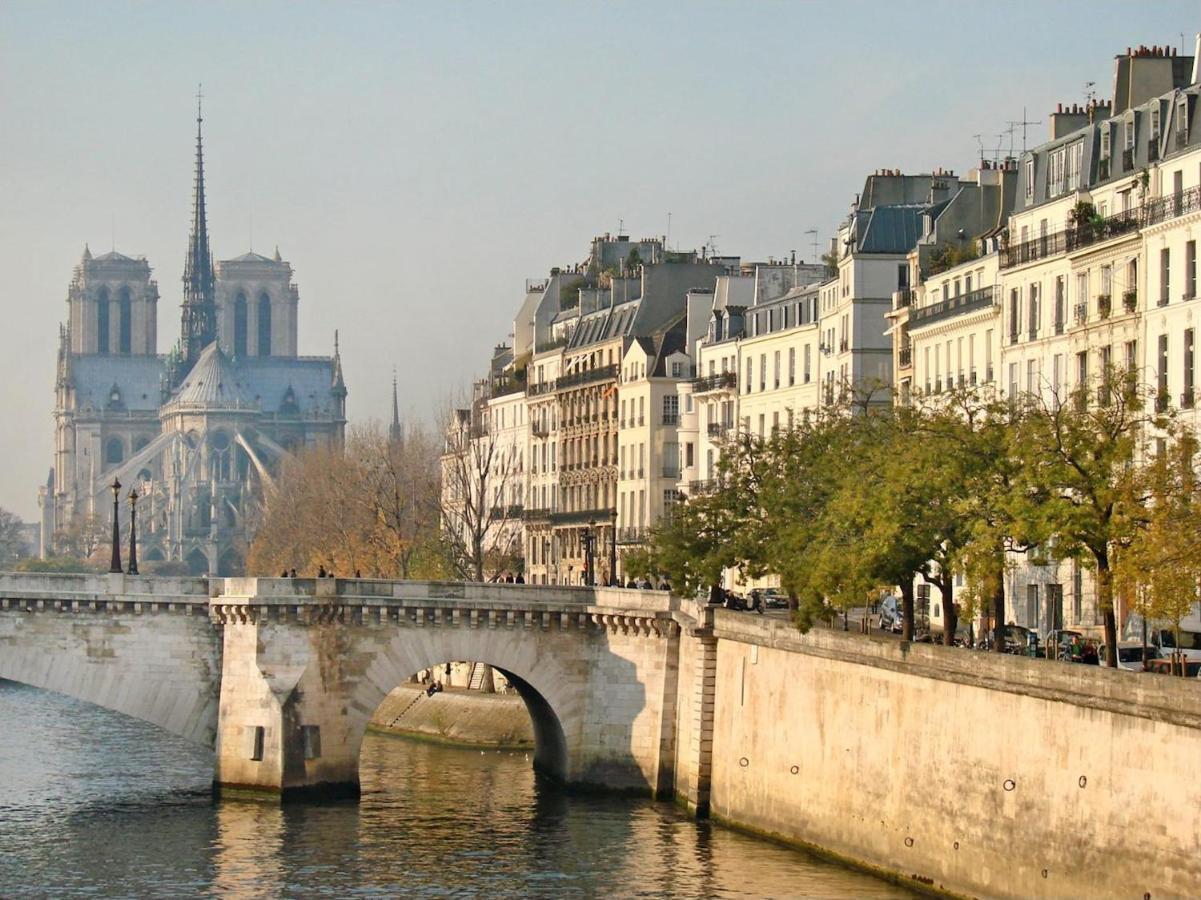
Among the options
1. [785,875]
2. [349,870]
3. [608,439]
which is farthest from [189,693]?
[608,439]

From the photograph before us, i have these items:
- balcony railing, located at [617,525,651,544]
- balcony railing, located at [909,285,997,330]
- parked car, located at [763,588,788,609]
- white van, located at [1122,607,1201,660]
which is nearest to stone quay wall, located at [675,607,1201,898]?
white van, located at [1122,607,1201,660]

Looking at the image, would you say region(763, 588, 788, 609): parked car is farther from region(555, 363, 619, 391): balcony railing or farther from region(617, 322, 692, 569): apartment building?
region(555, 363, 619, 391): balcony railing

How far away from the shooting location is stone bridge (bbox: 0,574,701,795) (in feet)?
202

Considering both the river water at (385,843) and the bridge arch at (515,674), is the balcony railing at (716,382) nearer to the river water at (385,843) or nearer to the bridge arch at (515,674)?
the river water at (385,843)

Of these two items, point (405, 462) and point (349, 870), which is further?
point (405, 462)

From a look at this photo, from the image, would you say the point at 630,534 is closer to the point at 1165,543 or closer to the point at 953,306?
the point at 953,306

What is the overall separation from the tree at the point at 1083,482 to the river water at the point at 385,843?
6.07 m

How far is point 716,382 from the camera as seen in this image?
90938mm

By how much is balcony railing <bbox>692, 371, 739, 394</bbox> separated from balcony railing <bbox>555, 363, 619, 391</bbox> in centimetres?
713

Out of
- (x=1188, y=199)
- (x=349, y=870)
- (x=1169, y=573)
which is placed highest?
(x=1188, y=199)

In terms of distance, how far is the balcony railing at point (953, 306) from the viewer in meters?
66.9

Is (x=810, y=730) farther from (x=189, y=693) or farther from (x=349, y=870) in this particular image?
(x=189, y=693)

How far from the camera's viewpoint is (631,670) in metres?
62.7

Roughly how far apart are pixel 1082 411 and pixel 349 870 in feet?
49.8
